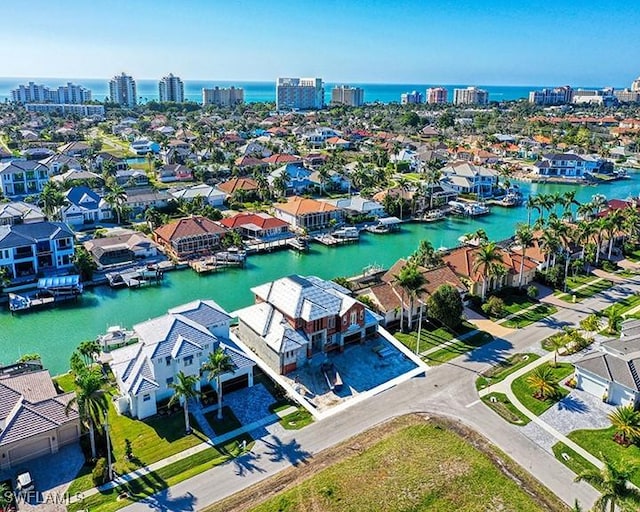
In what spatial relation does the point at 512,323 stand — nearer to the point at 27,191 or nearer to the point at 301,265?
the point at 301,265

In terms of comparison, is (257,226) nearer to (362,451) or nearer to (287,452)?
(287,452)

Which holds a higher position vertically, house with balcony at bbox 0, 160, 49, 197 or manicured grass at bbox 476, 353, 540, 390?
house with balcony at bbox 0, 160, 49, 197

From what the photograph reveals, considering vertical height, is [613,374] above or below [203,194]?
below

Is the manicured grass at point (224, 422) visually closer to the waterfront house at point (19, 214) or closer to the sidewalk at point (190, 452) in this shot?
the sidewalk at point (190, 452)

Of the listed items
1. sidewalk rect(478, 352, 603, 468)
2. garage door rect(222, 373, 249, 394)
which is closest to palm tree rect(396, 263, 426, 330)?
sidewalk rect(478, 352, 603, 468)

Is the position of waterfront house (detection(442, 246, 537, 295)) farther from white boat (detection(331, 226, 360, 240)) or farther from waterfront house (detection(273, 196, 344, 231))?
waterfront house (detection(273, 196, 344, 231))

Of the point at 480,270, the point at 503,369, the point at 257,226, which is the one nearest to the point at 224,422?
the point at 503,369
